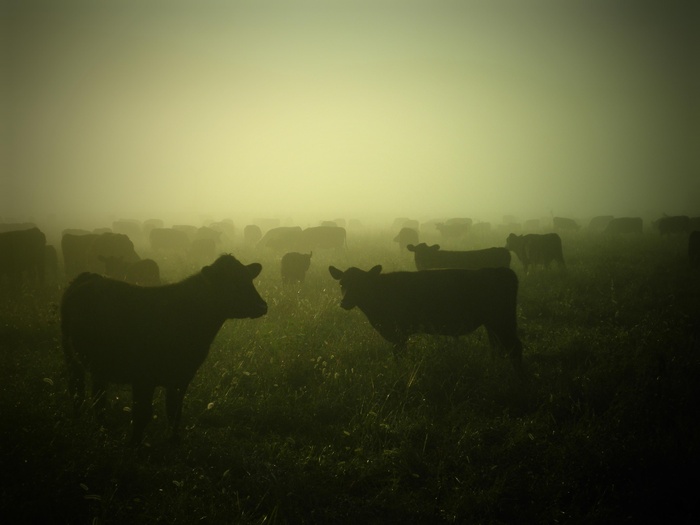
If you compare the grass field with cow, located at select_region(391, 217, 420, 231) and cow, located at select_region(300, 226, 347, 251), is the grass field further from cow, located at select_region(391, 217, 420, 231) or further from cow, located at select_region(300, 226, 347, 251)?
cow, located at select_region(391, 217, 420, 231)

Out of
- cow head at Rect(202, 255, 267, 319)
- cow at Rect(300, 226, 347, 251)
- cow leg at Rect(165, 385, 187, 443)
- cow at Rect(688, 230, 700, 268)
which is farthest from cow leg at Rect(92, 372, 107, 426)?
cow at Rect(300, 226, 347, 251)

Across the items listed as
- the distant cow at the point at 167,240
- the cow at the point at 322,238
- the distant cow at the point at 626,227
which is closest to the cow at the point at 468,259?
the cow at the point at 322,238

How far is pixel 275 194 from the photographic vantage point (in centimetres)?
18275

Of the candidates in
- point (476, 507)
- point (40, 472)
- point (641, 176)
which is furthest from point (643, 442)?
point (641, 176)

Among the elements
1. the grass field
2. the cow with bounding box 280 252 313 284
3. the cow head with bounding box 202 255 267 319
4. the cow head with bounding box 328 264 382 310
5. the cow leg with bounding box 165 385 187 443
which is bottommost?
the grass field

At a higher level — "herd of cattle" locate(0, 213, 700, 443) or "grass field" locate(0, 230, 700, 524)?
"herd of cattle" locate(0, 213, 700, 443)

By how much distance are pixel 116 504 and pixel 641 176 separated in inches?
7082

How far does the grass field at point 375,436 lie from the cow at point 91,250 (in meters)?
8.29

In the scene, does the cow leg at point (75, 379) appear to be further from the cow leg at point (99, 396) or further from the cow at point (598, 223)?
the cow at point (598, 223)

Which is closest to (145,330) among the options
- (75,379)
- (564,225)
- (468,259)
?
(75,379)

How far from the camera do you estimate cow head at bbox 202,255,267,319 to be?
4750 mm

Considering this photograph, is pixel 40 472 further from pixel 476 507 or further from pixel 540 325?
pixel 540 325

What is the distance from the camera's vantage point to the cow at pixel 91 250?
1523 centimetres

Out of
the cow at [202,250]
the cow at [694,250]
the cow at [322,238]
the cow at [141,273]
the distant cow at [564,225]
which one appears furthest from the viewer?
the distant cow at [564,225]
